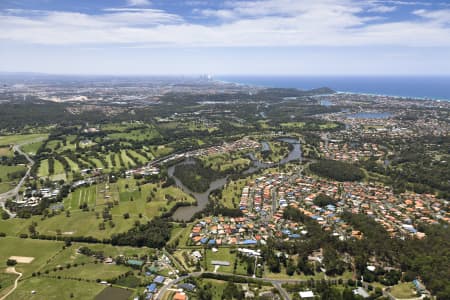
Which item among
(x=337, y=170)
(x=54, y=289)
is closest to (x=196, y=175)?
(x=337, y=170)

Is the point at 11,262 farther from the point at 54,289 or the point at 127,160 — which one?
the point at 127,160

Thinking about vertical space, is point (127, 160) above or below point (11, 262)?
above

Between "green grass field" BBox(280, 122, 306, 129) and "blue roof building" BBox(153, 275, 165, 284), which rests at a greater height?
"green grass field" BBox(280, 122, 306, 129)

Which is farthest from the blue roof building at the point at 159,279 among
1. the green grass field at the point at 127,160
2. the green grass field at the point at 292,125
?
the green grass field at the point at 292,125

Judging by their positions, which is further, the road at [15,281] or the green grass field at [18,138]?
the green grass field at [18,138]

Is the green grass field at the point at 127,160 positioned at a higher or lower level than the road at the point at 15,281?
higher

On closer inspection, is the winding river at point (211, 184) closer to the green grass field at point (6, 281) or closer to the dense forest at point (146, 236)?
the dense forest at point (146, 236)

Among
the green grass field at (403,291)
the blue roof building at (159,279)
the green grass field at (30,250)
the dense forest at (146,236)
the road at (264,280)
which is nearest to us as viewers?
the green grass field at (403,291)

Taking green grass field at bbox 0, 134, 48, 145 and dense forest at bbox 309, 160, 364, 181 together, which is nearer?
dense forest at bbox 309, 160, 364, 181

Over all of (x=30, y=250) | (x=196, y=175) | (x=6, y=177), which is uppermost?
(x=196, y=175)

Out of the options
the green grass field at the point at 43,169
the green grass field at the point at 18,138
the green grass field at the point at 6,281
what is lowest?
the green grass field at the point at 6,281

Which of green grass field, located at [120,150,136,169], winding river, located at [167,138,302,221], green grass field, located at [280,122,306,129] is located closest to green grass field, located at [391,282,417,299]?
winding river, located at [167,138,302,221]

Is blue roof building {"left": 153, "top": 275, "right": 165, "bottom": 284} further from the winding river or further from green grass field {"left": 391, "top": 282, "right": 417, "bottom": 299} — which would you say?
green grass field {"left": 391, "top": 282, "right": 417, "bottom": 299}
